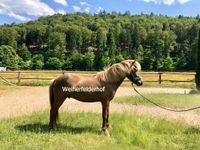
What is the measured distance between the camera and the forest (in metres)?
116

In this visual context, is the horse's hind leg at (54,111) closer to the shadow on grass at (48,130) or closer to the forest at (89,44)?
the shadow on grass at (48,130)

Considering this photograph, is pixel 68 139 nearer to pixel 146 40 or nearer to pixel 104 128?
pixel 104 128

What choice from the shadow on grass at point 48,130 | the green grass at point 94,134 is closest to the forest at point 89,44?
the green grass at point 94,134

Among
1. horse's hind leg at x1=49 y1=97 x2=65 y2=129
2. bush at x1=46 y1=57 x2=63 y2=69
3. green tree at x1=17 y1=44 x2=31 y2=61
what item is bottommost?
horse's hind leg at x1=49 y1=97 x2=65 y2=129

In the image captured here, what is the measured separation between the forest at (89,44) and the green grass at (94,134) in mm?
93797

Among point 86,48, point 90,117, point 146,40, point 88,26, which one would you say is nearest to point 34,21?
point 88,26

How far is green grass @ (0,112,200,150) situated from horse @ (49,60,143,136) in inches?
18.9

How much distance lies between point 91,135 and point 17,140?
1.62 m

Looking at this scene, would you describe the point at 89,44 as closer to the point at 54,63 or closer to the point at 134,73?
the point at 54,63

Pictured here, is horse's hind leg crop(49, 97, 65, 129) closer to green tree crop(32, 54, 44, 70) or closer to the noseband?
the noseband

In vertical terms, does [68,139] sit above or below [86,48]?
below

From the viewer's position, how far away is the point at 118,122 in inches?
384

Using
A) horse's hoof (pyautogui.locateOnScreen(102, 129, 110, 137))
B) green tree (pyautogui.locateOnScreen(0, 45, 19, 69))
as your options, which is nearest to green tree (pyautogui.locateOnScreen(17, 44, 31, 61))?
green tree (pyautogui.locateOnScreen(0, 45, 19, 69))

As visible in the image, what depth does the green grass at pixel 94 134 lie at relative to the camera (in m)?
7.34
